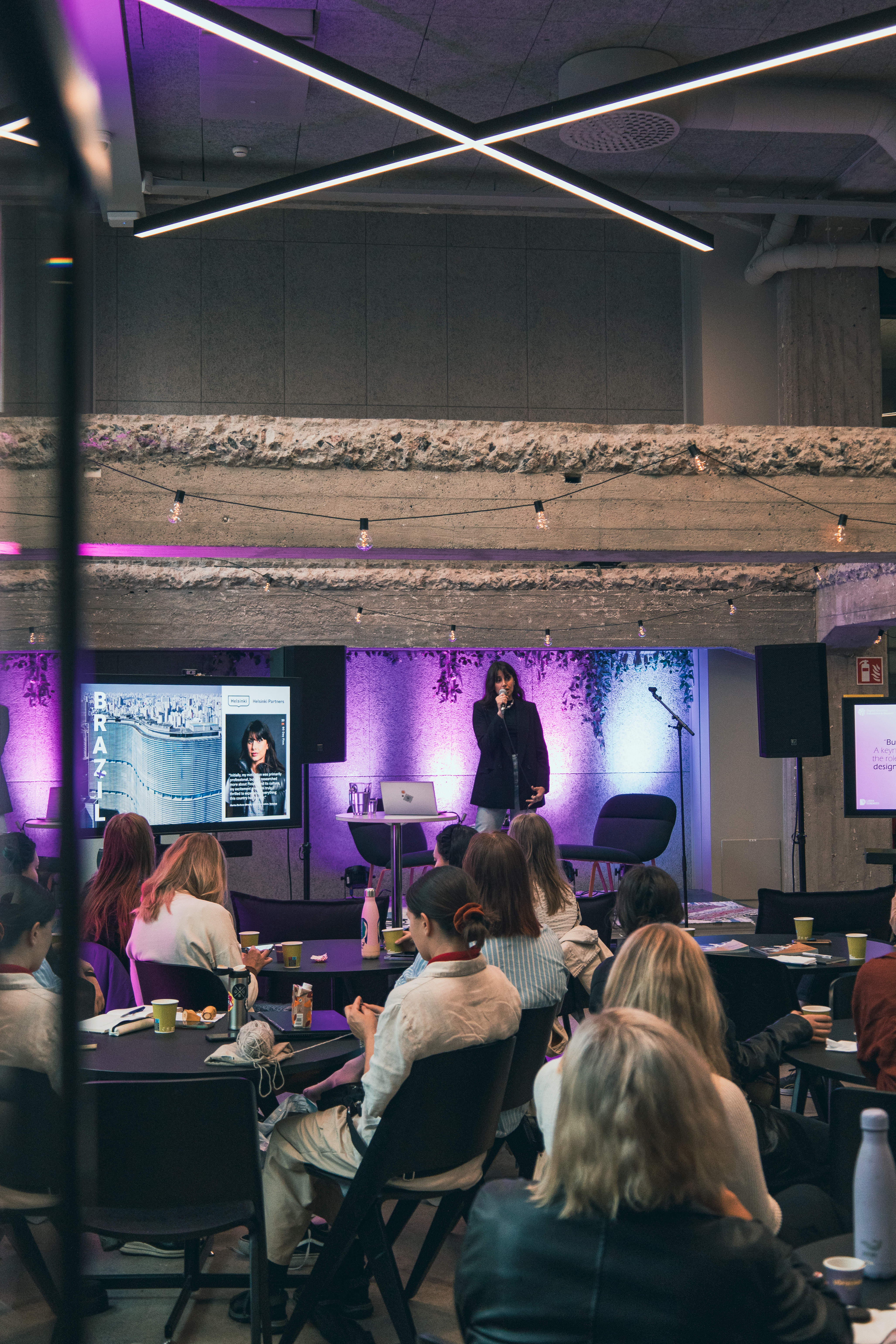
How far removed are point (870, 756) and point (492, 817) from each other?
9.98ft

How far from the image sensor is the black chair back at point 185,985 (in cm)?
388

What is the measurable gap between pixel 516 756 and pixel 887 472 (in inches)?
139

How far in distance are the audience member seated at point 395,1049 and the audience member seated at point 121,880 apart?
159cm

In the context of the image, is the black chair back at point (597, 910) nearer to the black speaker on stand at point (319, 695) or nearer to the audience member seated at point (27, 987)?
the black speaker on stand at point (319, 695)

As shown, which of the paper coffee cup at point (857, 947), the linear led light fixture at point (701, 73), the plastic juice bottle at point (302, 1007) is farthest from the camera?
the paper coffee cup at point (857, 947)

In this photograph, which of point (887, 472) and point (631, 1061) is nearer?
point (631, 1061)

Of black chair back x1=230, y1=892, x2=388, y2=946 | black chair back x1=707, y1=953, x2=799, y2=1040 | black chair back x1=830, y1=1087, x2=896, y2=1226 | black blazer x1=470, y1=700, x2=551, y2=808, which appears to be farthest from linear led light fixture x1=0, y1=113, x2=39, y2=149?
black blazer x1=470, y1=700, x2=551, y2=808

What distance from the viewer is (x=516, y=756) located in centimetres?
879

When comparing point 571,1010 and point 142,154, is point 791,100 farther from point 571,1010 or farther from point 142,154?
point 571,1010

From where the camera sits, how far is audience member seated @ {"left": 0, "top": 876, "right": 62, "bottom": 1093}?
683 mm

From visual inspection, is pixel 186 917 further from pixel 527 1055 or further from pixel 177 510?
pixel 177 510

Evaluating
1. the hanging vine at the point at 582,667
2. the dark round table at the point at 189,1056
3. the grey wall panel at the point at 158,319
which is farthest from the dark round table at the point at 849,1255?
the hanging vine at the point at 582,667


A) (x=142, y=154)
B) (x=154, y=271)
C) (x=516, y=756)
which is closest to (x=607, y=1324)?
(x=516, y=756)

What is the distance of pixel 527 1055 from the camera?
11.1 ft
